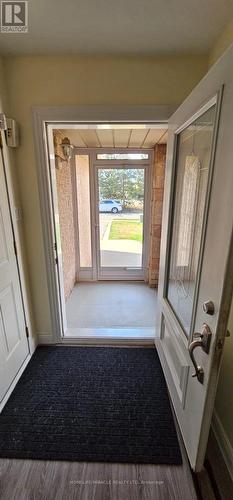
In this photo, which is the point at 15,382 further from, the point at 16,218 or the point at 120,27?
the point at 120,27

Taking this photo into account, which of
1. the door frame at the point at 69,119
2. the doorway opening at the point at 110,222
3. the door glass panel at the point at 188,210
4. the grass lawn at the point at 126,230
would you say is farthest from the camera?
the grass lawn at the point at 126,230

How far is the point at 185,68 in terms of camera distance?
1.56 m

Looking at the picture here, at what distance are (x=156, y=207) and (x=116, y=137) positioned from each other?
1185mm

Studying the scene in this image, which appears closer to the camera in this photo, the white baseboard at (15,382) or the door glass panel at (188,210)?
the door glass panel at (188,210)

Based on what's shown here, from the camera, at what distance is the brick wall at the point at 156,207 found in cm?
328

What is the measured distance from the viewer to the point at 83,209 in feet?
12.1

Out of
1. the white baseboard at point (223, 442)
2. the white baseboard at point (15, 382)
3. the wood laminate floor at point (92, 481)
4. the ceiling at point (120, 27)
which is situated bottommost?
the wood laminate floor at point (92, 481)

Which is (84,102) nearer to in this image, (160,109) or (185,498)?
(160,109)

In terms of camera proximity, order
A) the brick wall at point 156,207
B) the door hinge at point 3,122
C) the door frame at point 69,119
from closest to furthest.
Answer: the door hinge at point 3,122 → the door frame at point 69,119 → the brick wall at point 156,207

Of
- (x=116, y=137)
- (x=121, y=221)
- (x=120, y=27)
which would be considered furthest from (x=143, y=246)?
(x=120, y=27)

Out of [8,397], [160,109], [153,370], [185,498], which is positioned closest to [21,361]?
[8,397]

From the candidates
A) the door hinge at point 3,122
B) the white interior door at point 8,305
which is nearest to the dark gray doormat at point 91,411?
the white interior door at point 8,305

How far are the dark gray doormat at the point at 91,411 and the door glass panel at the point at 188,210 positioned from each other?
2.38 ft

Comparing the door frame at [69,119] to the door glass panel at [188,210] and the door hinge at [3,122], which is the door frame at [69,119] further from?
the door glass panel at [188,210]
